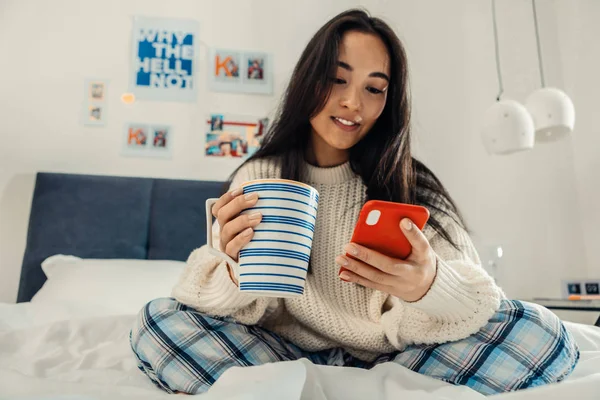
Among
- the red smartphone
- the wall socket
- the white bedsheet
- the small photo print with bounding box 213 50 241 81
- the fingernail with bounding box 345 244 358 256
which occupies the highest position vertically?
the small photo print with bounding box 213 50 241 81

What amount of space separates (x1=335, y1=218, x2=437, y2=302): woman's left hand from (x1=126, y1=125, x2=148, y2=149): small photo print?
5.49ft

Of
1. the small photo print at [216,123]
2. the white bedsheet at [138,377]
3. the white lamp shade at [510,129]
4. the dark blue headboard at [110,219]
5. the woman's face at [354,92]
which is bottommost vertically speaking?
the white bedsheet at [138,377]

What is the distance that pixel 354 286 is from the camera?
1031 millimetres

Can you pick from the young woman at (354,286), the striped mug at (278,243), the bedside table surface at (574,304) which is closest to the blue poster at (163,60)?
the young woman at (354,286)

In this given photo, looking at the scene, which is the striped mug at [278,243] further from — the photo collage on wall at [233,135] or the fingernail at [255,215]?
the photo collage on wall at [233,135]

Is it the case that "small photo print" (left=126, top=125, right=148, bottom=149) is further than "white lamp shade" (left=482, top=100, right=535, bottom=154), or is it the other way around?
"small photo print" (left=126, top=125, right=148, bottom=149)

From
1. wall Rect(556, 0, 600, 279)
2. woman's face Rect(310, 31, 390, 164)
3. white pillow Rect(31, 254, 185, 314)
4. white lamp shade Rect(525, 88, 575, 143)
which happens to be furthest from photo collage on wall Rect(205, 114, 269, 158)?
wall Rect(556, 0, 600, 279)

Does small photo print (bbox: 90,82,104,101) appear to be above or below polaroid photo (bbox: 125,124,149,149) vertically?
above

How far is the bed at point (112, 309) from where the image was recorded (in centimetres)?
63

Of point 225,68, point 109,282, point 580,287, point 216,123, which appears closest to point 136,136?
point 216,123

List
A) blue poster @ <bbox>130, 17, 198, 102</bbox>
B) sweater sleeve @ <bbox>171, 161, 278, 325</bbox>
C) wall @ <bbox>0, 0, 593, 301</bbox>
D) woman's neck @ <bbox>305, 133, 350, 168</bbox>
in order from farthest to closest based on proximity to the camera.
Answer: blue poster @ <bbox>130, 17, 198, 102</bbox>, wall @ <bbox>0, 0, 593, 301</bbox>, woman's neck @ <bbox>305, 133, 350, 168</bbox>, sweater sleeve @ <bbox>171, 161, 278, 325</bbox>

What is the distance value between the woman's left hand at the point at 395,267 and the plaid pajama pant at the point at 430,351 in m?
0.15

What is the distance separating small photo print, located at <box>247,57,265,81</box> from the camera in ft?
7.58

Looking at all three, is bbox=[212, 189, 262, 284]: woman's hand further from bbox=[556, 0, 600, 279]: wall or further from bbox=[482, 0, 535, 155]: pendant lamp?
bbox=[556, 0, 600, 279]: wall
